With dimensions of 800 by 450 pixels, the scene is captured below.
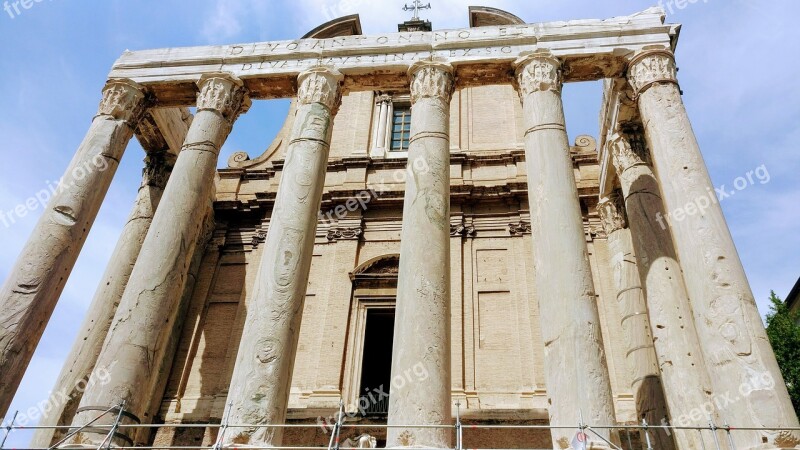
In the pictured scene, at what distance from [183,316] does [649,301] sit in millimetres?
11467

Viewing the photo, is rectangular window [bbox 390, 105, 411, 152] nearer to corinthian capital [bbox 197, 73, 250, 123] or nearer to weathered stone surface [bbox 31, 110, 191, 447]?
weathered stone surface [bbox 31, 110, 191, 447]

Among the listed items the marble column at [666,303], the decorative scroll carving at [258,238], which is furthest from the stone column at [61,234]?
the marble column at [666,303]

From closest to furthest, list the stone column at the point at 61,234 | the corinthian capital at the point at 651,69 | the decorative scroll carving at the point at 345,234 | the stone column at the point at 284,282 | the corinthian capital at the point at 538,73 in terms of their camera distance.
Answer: the stone column at the point at 284,282, the stone column at the point at 61,234, the corinthian capital at the point at 651,69, the corinthian capital at the point at 538,73, the decorative scroll carving at the point at 345,234

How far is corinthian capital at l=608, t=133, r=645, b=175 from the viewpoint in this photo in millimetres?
13250

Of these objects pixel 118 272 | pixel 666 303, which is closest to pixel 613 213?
pixel 666 303

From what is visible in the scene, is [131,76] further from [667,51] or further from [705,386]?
[705,386]

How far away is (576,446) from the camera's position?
7.44 metres

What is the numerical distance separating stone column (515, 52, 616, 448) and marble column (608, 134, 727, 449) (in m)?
2.88

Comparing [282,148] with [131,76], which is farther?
[282,148]

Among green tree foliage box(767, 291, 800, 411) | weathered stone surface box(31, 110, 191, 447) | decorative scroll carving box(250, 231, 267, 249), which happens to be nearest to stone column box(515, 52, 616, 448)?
decorative scroll carving box(250, 231, 267, 249)

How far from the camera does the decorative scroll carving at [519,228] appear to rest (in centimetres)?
1599

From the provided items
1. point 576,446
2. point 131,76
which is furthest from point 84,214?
point 576,446

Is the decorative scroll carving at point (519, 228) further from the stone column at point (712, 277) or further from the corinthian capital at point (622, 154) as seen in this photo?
the stone column at point (712, 277)

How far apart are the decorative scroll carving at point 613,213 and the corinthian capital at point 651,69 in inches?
153
